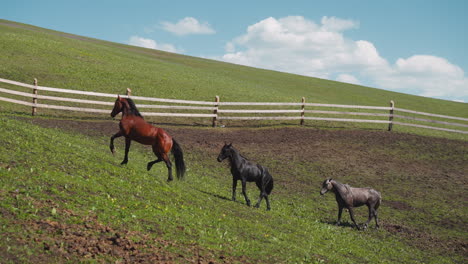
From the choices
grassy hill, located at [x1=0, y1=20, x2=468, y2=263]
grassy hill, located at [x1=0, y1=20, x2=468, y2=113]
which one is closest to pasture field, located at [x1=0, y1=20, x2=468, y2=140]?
grassy hill, located at [x1=0, y1=20, x2=468, y2=113]

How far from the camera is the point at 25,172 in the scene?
11.4m

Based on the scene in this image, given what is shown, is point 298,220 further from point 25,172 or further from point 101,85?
point 101,85

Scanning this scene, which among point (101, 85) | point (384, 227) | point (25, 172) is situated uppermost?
point (101, 85)

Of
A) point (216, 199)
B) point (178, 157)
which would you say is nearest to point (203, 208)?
point (216, 199)

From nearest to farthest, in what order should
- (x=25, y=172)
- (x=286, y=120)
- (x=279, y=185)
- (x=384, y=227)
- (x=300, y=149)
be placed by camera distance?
(x=25, y=172) → (x=384, y=227) → (x=279, y=185) → (x=300, y=149) → (x=286, y=120)

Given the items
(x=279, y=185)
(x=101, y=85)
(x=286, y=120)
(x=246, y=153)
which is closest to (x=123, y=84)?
(x=101, y=85)

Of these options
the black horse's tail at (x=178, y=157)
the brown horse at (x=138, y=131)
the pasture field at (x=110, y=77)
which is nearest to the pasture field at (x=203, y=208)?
the black horse's tail at (x=178, y=157)

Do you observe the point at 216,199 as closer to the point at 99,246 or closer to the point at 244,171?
the point at 244,171

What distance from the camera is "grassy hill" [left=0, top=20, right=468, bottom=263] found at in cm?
877

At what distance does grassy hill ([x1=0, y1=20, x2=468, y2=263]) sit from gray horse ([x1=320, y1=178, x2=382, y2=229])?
74 centimetres

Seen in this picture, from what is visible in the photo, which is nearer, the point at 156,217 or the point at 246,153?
the point at 156,217

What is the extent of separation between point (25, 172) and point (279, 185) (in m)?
11.1

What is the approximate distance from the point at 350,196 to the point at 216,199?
4494 millimetres

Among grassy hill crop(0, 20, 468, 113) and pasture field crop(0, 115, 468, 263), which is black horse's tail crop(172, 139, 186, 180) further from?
grassy hill crop(0, 20, 468, 113)
